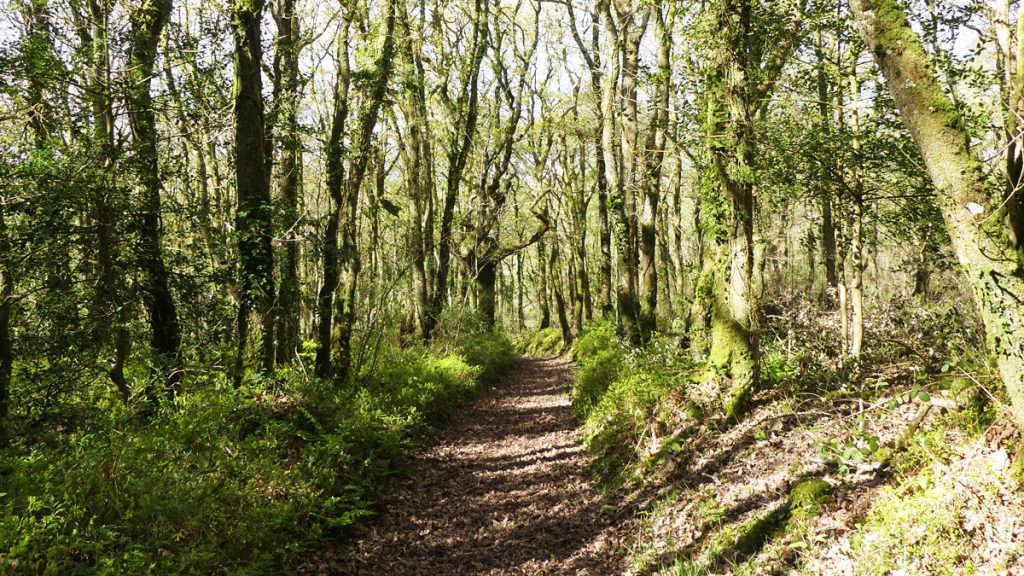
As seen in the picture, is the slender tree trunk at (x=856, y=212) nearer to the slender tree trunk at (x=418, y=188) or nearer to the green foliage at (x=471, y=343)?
the green foliage at (x=471, y=343)

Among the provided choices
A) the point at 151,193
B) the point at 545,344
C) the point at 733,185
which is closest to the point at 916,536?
the point at 733,185

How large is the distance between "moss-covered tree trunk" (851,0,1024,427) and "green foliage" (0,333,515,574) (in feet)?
19.1

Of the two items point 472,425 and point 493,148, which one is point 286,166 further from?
point 493,148

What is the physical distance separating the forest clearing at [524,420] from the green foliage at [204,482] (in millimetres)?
39

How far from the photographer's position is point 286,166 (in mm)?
10055

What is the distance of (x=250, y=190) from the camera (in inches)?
285

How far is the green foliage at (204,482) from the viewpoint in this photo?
3688mm

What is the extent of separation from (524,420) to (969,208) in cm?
876

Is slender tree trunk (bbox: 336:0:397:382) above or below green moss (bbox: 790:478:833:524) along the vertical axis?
above

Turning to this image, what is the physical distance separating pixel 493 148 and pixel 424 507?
15.0m

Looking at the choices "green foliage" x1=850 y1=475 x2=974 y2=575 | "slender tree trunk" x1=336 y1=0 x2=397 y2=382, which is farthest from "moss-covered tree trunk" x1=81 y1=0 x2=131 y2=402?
"green foliage" x1=850 y1=475 x2=974 y2=575

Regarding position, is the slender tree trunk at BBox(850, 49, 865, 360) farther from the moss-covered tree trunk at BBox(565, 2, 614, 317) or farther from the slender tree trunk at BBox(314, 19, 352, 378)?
the slender tree trunk at BBox(314, 19, 352, 378)

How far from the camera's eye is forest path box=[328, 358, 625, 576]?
5.36 metres

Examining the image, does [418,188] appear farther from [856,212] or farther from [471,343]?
[856,212]
